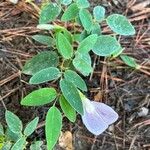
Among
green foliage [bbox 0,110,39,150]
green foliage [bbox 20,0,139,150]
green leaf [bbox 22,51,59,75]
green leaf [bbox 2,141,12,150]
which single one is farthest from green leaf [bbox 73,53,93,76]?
green leaf [bbox 2,141,12,150]

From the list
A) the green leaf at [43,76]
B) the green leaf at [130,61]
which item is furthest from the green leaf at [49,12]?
the green leaf at [130,61]

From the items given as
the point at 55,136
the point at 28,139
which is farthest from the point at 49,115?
the point at 28,139

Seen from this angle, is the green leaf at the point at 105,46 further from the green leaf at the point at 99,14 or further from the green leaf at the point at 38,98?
the green leaf at the point at 38,98

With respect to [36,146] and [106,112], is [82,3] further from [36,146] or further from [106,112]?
[36,146]

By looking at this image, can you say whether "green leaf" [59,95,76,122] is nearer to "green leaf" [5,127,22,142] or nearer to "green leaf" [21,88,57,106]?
"green leaf" [21,88,57,106]

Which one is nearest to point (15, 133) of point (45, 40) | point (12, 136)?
point (12, 136)

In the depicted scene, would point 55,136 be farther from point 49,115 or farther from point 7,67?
point 7,67
